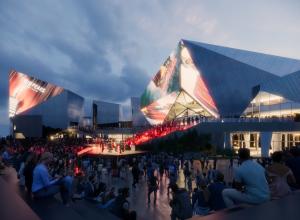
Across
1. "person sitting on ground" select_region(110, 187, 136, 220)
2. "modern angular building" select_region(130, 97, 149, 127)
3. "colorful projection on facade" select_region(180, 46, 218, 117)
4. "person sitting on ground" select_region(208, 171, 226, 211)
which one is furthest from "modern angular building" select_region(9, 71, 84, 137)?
"person sitting on ground" select_region(208, 171, 226, 211)

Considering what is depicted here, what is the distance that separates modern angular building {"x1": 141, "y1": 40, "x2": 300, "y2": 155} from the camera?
32.6 metres

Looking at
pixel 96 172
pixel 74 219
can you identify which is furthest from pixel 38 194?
pixel 96 172

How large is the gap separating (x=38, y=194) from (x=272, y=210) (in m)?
3.60

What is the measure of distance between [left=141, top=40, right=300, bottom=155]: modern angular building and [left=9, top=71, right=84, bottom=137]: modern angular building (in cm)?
2179

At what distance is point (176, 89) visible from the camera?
4716 centimetres

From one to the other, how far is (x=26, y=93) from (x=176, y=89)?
27.0 m

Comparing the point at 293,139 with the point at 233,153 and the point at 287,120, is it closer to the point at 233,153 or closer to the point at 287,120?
the point at 287,120

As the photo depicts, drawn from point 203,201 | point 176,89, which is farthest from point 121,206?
point 176,89

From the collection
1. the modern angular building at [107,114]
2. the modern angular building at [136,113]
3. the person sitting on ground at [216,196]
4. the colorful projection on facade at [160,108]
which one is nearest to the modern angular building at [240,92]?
the colorful projection on facade at [160,108]

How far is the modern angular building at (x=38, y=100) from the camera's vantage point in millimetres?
60344

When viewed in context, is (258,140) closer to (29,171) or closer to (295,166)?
(295,166)

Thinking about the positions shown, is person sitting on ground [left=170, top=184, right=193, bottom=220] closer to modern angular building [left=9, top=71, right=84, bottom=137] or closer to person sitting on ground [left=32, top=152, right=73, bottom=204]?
person sitting on ground [left=32, top=152, right=73, bottom=204]

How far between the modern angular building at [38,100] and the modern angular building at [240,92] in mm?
21790

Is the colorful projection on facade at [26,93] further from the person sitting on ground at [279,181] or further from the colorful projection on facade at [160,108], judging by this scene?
the person sitting on ground at [279,181]
